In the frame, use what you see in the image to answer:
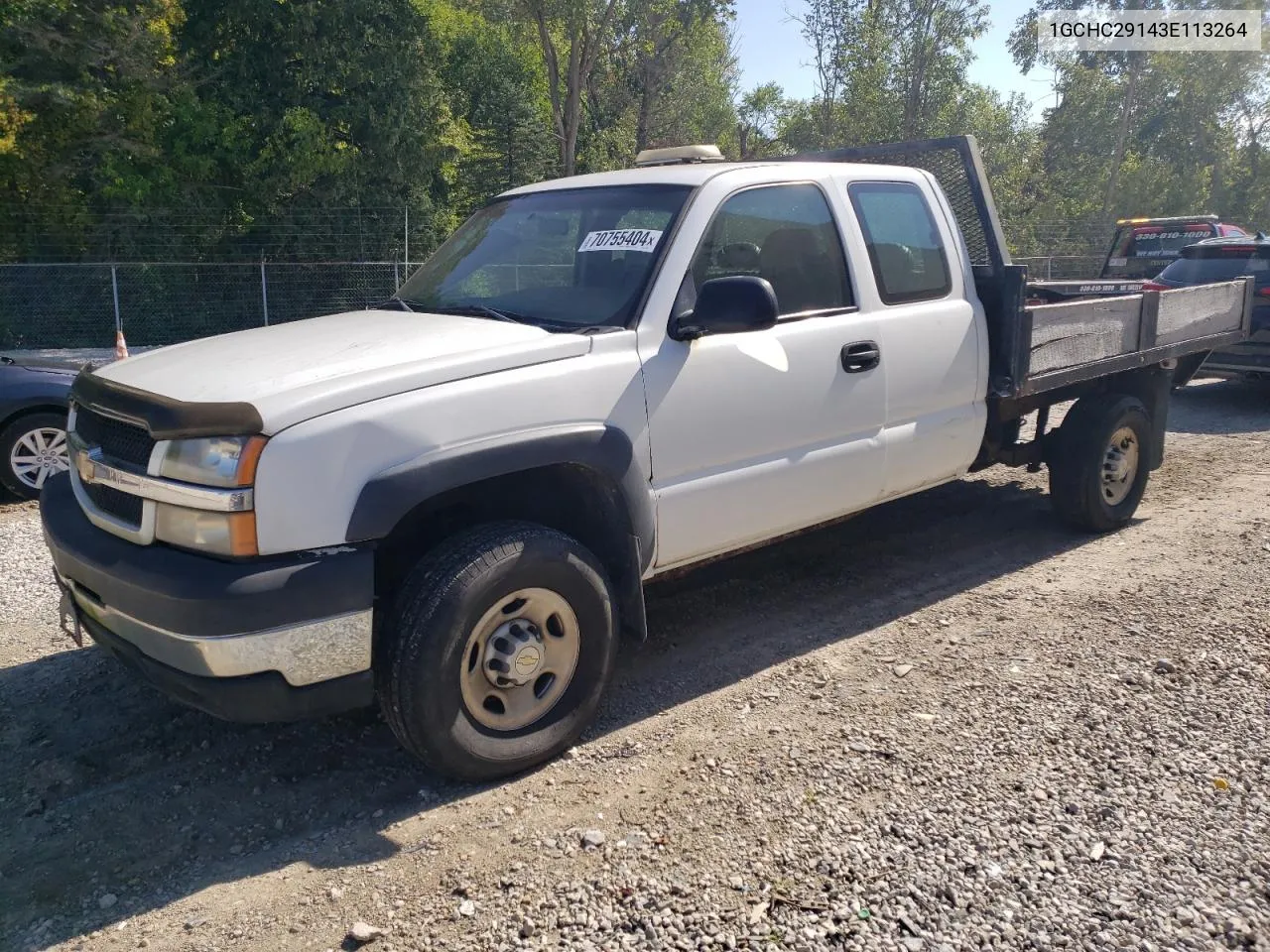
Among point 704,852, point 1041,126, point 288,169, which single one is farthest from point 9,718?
point 1041,126

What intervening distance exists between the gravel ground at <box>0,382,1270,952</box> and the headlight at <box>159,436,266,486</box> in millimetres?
1160

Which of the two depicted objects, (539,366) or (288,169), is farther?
(288,169)

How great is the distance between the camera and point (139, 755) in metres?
3.72

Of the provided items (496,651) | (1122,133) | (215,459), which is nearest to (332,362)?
(215,459)

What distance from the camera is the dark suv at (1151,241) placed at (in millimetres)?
17047

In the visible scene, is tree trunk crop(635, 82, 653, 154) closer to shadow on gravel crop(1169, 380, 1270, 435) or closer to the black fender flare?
shadow on gravel crop(1169, 380, 1270, 435)

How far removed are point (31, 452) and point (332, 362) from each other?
523 centimetres

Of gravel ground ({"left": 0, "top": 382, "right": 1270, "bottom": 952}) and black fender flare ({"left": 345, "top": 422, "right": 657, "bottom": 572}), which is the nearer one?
gravel ground ({"left": 0, "top": 382, "right": 1270, "bottom": 952})

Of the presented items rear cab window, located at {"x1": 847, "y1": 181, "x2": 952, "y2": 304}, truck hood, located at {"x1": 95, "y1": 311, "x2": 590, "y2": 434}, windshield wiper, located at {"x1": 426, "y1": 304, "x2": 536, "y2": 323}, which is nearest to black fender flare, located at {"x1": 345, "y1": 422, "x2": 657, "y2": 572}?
truck hood, located at {"x1": 95, "y1": 311, "x2": 590, "y2": 434}

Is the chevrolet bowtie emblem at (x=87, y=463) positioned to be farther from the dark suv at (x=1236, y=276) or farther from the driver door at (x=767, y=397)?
the dark suv at (x=1236, y=276)

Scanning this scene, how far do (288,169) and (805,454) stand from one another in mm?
17759

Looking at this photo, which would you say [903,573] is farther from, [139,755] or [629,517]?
[139,755]

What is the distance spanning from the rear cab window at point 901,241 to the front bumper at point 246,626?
281cm

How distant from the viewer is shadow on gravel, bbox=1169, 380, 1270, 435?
9836mm
